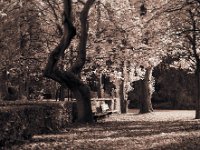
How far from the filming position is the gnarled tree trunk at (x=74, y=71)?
21.1 metres

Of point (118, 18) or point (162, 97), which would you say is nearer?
point (118, 18)

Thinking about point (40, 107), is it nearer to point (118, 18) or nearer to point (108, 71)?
point (118, 18)

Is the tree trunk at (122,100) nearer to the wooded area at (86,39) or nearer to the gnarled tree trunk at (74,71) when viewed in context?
the wooded area at (86,39)

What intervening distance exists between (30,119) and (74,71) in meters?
7.67

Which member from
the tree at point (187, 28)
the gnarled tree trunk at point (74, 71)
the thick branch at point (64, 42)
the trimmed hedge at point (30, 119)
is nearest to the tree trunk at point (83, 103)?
the gnarled tree trunk at point (74, 71)

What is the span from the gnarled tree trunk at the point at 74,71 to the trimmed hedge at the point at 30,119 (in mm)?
883

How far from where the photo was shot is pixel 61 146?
13.8 meters

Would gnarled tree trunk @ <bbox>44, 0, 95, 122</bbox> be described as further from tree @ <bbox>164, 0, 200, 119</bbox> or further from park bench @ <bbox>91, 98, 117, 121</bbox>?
tree @ <bbox>164, 0, 200, 119</bbox>

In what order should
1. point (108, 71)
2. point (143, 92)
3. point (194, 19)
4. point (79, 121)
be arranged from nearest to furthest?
point (79, 121) < point (194, 19) < point (108, 71) < point (143, 92)

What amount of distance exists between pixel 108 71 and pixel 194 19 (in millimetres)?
7876

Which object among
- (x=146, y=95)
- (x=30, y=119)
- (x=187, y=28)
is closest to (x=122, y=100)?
(x=146, y=95)

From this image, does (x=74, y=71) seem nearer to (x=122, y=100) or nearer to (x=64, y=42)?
(x=64, y=42)

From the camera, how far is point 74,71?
23438 mm

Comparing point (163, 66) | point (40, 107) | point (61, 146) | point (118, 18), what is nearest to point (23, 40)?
point (118, 18)
